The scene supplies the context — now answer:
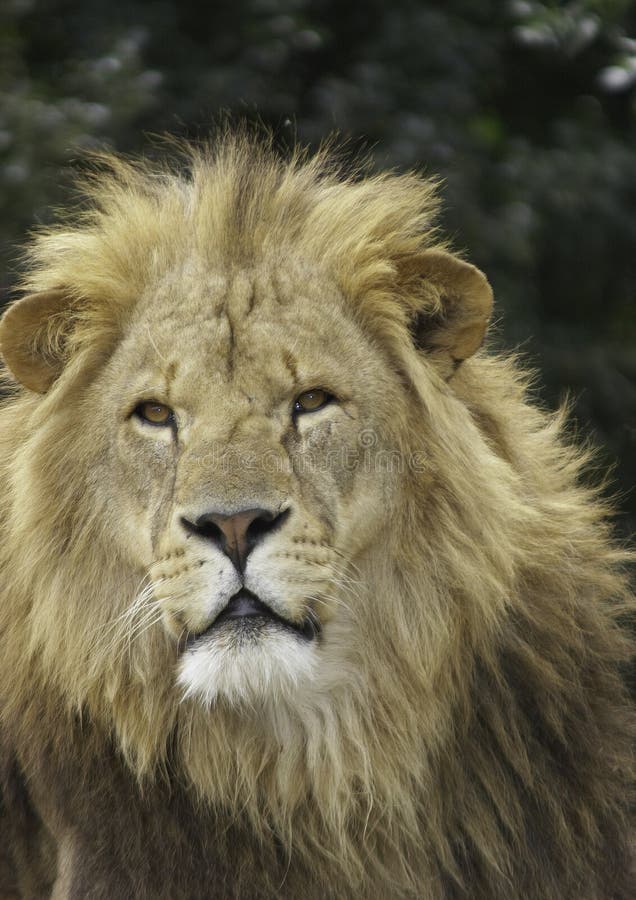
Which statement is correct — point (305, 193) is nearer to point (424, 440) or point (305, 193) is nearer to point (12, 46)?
point (424, 440)

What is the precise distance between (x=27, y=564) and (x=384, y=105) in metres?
3.11

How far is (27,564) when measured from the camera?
3082 millimetres

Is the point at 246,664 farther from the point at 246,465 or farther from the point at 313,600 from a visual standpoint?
the point at 246,465

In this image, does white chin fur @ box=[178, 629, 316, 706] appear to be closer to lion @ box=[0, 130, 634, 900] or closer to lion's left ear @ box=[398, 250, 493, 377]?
lion @ box=[0, 130, 634, 900]

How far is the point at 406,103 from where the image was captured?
572 cm

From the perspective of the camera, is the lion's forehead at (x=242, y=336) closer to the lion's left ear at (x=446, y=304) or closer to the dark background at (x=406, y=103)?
the lion's left ear at (x=446, y=304)

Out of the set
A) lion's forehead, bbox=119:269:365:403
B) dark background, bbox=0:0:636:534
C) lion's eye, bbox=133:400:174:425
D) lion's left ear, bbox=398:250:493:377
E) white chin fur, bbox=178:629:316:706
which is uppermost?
dark background, bbox=0:0:636:534

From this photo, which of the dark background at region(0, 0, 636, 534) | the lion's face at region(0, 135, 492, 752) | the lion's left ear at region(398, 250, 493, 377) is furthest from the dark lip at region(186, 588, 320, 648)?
the dark background at region(0, 0, 636, 534)

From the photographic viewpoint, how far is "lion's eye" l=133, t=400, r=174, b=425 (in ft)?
9.59

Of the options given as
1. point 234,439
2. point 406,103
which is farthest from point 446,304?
point 406,103

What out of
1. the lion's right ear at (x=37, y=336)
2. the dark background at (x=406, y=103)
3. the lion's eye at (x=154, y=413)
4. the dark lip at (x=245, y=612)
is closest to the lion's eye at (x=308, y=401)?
the lion's eye at (x=154, y=413)

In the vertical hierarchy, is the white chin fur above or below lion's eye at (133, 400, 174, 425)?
below

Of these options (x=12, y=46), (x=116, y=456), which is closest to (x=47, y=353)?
(x=116, y=456)

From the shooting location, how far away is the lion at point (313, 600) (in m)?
2.90
